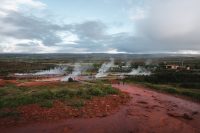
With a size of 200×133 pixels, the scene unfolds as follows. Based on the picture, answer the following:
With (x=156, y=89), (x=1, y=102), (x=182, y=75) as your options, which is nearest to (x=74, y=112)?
(x=1, y=102)

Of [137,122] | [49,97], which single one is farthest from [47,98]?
[137,122]

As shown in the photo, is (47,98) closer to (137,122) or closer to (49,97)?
(49,97)

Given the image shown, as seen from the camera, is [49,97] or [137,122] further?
[49,97]

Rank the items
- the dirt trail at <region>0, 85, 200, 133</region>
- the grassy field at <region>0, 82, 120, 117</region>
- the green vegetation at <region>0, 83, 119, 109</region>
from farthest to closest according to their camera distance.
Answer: the green vegetation at <region>0, 83, 119, 109</region>
the grassy field at <region>0, 82, 120, 117</region>
the dirt trail at <region>0, 85, 200, 133</region>

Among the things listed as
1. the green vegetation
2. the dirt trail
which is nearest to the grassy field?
the green vegetation

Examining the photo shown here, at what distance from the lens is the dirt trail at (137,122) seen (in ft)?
47.1

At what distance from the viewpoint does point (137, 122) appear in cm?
1585

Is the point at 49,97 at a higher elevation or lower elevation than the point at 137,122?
higher

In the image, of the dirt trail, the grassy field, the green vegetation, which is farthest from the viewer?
the green vegetation

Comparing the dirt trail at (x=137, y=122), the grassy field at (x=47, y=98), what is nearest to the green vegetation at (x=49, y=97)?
the grassy field at (x=47, y=98)

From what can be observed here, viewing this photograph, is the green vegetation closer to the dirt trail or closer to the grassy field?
the grassy field

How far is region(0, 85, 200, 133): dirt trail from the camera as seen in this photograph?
1437 cm

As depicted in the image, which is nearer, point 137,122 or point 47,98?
point 137,122

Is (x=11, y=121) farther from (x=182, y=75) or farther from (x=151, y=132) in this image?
(x=182, y=75)
